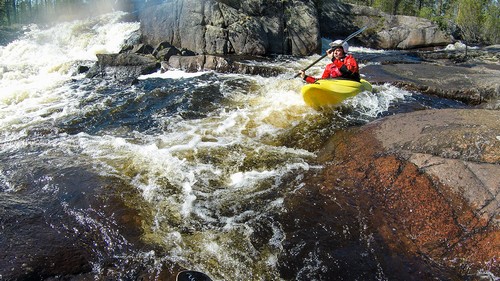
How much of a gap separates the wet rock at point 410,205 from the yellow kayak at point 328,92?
2400 millimetres

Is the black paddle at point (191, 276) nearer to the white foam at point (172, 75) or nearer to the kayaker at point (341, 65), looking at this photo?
the kayaker at point (341, 65)

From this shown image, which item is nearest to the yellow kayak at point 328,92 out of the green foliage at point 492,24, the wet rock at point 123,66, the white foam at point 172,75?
the white foam at point 172,75

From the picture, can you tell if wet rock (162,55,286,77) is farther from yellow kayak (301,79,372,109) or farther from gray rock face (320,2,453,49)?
gray rock face (320,2,453,49)

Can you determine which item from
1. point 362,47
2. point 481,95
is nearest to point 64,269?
point 481,95

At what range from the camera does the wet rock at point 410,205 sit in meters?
3.39

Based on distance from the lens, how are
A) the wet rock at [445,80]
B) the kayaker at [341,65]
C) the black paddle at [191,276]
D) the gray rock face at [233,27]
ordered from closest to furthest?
the black paddle at [191,276]
the kayaker at [341,65]
the wet rock at [445,80]
the gray rock face at [233,27]

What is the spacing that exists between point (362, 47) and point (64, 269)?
22500 millimetres

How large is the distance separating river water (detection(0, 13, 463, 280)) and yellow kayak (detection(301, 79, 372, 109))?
0.24 metres

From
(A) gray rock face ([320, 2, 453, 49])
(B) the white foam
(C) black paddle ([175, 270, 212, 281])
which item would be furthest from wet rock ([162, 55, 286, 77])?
(A) gray rock face ([320, 2, 453, 49])

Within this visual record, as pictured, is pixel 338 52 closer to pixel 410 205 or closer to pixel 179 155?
pixel 179 155

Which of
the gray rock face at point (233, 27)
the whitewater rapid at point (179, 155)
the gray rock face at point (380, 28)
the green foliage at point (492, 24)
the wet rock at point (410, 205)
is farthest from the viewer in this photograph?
the green foliage at point (492, 24)

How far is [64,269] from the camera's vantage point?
322cm

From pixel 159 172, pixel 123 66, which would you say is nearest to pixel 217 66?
pixel 123 66

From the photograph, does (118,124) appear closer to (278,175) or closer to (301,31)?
(278,175)
